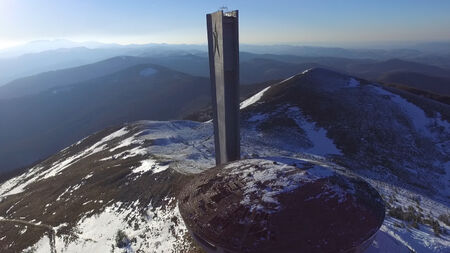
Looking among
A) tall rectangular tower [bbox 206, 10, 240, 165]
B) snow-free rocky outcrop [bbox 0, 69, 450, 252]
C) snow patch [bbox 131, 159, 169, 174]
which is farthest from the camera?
snow patch [bbox 131, 159, 169, 174]

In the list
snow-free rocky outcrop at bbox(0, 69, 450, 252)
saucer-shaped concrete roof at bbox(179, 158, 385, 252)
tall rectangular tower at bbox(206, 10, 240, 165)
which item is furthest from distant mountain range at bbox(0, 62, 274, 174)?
saucer-shaped concrete roof at bbox(179, 158, 385, 252)

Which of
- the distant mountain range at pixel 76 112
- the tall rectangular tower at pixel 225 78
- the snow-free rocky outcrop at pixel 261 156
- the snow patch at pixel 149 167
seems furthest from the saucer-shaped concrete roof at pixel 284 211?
the distant mountain range at pixel 76 112

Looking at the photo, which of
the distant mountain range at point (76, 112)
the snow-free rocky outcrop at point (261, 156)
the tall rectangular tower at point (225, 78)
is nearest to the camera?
the tall rectangular tower at point (225, 78)

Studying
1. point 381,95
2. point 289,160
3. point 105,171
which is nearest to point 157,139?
point 105,171

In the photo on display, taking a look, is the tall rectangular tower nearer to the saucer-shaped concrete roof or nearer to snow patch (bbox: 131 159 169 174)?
the saucer-shaped concrete roof

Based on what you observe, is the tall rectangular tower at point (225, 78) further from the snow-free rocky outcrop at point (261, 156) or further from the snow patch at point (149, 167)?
the snow patch at point (149, 167)

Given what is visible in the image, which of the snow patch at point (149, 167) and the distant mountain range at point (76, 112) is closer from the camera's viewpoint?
the snow patch at point (149, 167)

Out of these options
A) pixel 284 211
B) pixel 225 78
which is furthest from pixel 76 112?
pixel 284 211
